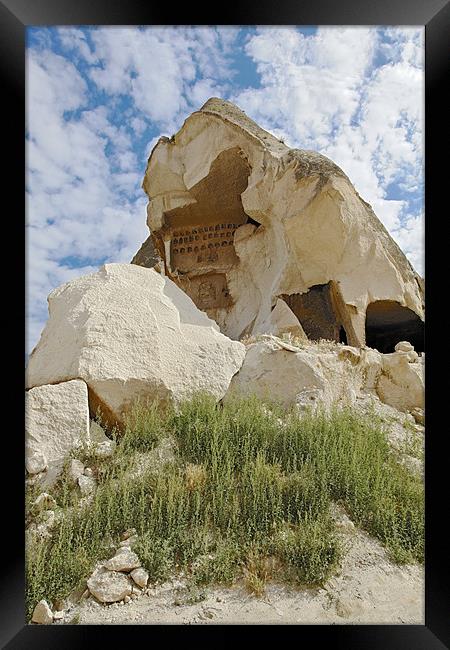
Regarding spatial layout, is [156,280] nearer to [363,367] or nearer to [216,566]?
[363,367]

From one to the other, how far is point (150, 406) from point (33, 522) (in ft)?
4.68

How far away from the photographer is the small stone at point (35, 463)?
12.3 feet

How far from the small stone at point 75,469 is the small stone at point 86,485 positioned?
0.12 ft

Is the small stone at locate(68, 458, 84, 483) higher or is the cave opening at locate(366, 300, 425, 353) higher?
the cave opening at locate(366, 300, 425, 353)

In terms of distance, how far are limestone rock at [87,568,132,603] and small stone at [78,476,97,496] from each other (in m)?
0.75

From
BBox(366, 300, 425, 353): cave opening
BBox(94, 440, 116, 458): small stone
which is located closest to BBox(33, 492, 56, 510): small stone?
BBox(94, 440, 116, 458): small stone

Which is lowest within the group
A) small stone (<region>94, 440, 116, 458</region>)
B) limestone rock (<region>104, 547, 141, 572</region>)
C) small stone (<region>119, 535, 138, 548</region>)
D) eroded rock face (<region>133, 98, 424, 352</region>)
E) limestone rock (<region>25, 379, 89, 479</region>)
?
limestone rock (<region>104, 547, 141, 572</region>)

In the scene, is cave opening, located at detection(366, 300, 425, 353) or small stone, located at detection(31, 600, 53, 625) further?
cave opening, located at detection(366, 300, 425, 353)

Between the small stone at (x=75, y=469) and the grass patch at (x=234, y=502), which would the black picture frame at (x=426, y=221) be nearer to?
the grass patch at (x=234, y=502)

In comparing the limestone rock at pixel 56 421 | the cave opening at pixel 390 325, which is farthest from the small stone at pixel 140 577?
the cave opening at pixel 390 325

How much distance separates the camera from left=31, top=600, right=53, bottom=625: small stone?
2807 mm

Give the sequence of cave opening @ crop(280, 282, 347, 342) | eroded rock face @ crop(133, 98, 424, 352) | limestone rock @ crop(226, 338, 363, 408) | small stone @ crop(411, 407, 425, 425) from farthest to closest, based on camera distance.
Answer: cave opening @ crop(280, 282, 347, 342)
eroded rock face @ crop(133, 98, 424, 352)
small stone @ crop(411, 407, 425, 425)
limestone rock @ crop(226, 338, 363, 408)

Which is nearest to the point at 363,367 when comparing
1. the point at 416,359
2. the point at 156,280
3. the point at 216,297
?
the point at 416,359

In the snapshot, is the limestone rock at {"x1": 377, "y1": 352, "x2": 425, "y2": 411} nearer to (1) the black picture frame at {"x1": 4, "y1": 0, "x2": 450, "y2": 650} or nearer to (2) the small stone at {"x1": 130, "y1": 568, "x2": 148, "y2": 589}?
(1) the black picture frame at {"x1": 4, "y1": 0, "x2": 450, "y2": 650}
